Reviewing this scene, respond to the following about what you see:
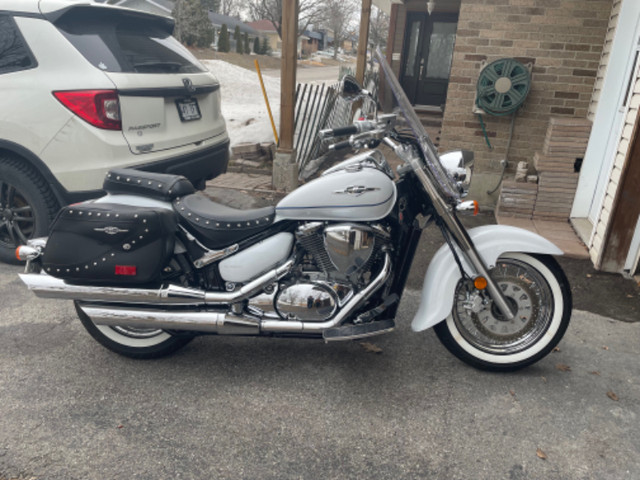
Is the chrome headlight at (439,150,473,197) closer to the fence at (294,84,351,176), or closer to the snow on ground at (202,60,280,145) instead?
the fence at (294,84,351,176)

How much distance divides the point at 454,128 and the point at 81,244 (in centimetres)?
487

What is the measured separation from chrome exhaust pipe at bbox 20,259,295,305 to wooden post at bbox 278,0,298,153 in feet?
13.6

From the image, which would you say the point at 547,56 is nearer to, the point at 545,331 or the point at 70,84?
the point at 545,331

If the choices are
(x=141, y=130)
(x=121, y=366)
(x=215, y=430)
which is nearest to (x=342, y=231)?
(x=215, y=430)

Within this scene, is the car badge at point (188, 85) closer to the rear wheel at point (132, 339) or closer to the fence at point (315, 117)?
the rear wheel at point (132, 339)

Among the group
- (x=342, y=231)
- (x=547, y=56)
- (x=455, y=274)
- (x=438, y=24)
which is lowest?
(x=455, y=274)

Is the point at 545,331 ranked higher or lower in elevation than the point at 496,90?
lower

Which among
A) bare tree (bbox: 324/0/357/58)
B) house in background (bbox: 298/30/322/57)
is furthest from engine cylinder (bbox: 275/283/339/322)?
house in background (bbox: 298/30/322/57)

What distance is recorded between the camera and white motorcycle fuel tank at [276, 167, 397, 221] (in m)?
2.57

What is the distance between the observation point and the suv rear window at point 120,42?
3.79 meters

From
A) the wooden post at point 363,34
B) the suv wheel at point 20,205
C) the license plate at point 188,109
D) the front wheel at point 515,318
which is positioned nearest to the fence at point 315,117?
the wooden post at point 363,34

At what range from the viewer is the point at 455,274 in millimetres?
2787

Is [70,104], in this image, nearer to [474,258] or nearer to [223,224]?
[223,224]

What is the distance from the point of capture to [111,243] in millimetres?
2629
